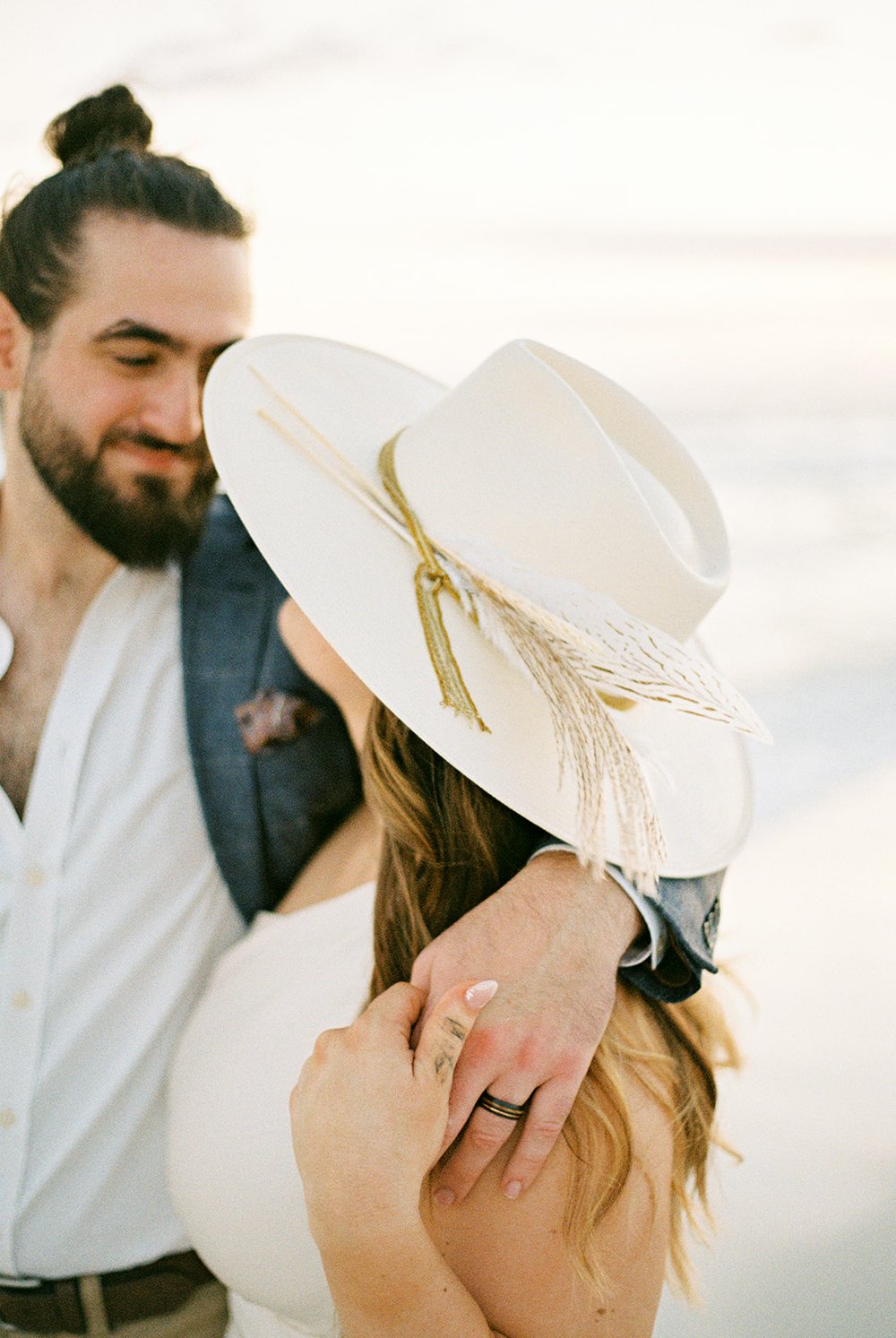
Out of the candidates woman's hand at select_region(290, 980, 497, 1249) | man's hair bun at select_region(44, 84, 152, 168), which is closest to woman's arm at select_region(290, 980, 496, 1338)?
woman's hand at select_region(290, 980, 497, 1249)

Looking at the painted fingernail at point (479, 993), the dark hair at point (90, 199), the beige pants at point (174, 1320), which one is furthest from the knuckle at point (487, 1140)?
the dark hair at point (90, 199)

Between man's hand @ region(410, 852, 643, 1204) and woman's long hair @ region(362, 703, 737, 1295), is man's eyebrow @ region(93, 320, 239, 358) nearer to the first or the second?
woman's long hair @ region(362, 703, 737, 1295)

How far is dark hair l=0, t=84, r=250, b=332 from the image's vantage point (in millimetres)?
1488

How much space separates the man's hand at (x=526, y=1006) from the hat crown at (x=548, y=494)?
0.95 feet

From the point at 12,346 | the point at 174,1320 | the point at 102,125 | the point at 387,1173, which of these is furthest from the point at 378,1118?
the point at 102,125

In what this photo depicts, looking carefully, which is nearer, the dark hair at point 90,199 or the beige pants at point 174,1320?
the beige pants at point 174,1320

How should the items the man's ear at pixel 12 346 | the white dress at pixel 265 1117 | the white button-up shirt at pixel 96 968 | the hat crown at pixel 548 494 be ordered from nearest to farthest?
the hat crown at pixel 548 494 → the white dress at pixel 265 1117 → the white button-up shirt at pixel 96 968 → the man's ear at pixel 12 346

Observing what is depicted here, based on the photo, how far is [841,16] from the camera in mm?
2193

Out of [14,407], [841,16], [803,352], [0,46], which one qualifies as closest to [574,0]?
[841,16]

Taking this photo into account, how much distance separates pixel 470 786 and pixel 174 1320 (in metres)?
0.95

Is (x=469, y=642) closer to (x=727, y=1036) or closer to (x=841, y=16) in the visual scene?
(x=727, y=1036)

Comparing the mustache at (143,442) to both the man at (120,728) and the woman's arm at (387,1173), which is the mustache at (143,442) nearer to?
the man at (120,728)

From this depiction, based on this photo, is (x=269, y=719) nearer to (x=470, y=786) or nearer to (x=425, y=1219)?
(x=470, y=786)

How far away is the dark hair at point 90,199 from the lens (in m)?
1.49
